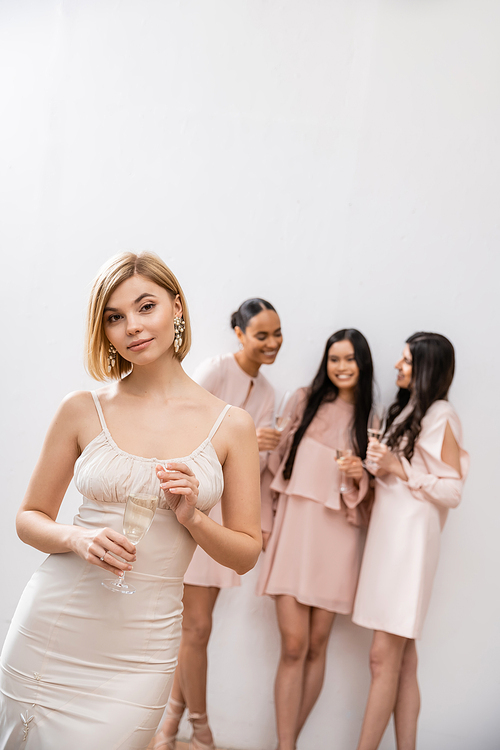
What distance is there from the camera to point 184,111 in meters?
3.28

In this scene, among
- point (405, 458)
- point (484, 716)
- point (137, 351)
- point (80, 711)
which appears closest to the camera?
point (80, 711)

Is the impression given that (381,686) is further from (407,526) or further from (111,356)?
(111,356)

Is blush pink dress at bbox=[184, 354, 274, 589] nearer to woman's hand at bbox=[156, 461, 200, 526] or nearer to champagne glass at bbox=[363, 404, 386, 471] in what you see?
champagne glass at bbox=[363, 404, 386, 471]

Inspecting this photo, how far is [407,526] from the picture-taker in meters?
2.79

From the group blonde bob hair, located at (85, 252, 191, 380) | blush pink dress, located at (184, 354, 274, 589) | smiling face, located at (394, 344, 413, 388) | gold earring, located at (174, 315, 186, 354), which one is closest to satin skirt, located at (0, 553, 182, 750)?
blonde bob hair, located at (85, 252, 191, 380)

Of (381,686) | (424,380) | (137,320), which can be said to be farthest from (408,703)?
(137,320)

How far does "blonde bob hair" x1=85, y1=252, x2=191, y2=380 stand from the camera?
5.31ft

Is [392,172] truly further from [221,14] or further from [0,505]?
[0,505]

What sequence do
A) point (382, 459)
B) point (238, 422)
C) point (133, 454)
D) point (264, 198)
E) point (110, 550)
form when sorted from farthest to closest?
1. point (264, 198)
2. point (382, 459)
3. point (238, 422)
4. point (133, 454)
5. point (110, 550)

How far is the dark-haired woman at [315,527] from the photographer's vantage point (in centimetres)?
287

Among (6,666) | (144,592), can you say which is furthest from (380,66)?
(6,666)

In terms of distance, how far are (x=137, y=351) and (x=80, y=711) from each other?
865mm

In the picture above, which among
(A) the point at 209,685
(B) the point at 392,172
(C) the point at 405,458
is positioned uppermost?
(B) the point at 392,172

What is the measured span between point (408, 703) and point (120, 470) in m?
2.11
